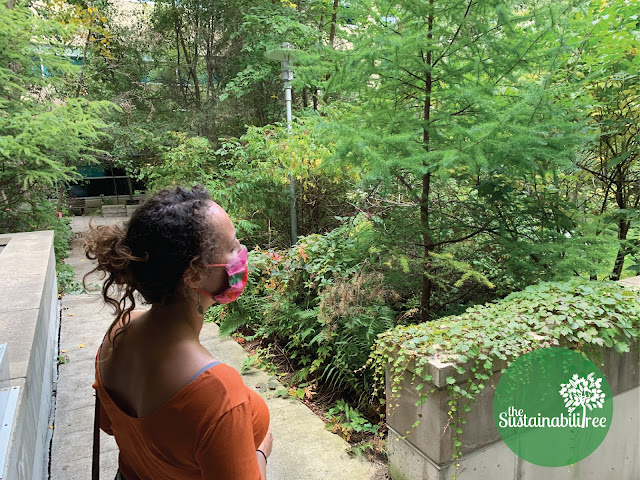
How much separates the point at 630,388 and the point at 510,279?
1257mm

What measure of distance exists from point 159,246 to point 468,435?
2.12 m

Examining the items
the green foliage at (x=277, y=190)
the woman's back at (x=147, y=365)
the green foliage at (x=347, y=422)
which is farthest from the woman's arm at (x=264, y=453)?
the green foliage at (x=277, y=190)

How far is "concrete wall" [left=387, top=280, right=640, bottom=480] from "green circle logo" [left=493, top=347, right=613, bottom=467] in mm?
72

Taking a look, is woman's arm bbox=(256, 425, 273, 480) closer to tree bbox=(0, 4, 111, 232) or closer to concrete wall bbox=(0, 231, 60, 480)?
concrete wall bbox=(0, 231, 60, 480)

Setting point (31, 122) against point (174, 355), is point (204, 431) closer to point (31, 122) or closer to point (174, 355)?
point (174, 355)

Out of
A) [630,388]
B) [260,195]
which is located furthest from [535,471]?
[260,195]

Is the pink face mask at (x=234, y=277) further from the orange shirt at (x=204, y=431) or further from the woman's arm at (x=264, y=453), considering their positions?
the woman's arm at (x=264, y=453)

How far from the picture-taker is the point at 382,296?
13.1 ft

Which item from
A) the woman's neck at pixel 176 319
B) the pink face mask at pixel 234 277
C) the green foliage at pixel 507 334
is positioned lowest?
the green foliage at pixel 507 334

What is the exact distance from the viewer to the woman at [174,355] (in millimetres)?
1032

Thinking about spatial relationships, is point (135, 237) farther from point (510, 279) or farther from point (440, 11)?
point (510, 279)

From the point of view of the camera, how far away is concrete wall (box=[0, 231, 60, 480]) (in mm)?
1764

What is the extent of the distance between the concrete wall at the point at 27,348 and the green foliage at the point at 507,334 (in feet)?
6.02

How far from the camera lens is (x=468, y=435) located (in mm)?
2424
